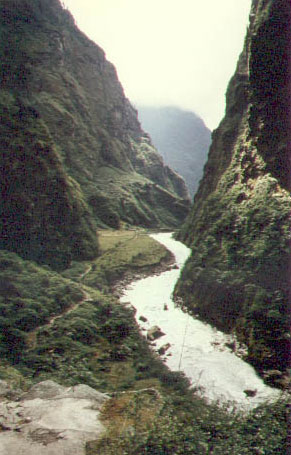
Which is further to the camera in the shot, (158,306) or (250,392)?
(158,306)

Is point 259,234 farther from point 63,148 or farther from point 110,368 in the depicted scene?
point 63,148

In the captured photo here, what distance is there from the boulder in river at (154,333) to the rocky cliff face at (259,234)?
146 inches

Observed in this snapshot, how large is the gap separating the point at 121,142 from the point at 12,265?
91.6m

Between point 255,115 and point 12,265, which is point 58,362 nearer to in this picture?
point 12,265

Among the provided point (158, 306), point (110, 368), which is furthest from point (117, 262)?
point (110, 368)

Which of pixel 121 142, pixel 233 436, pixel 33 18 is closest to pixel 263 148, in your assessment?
pixel 233 436

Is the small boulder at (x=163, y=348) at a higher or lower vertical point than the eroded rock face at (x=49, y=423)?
lower

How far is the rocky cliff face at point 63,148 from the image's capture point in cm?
3669

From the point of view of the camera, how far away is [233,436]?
9.45 metres

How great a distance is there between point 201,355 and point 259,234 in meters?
8.81

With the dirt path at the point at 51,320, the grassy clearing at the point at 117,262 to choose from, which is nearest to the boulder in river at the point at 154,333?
the dirt path at the point at 51,320

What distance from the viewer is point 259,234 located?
24.7m

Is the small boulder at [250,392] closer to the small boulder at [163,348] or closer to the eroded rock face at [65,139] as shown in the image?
the small boulder at [163,348]

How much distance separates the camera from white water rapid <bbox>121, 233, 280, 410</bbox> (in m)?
16.8
